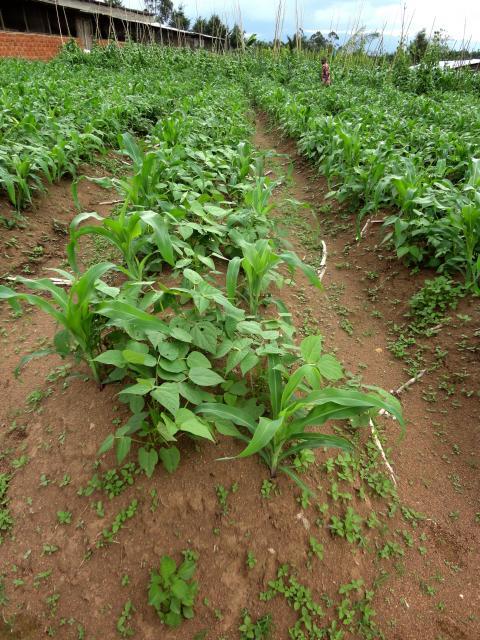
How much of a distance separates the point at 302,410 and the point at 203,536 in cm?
62

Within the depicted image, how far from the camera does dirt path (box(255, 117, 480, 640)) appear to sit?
4.93 feet

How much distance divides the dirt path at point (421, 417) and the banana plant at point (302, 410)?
1.91 ft

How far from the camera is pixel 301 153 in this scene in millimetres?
6230

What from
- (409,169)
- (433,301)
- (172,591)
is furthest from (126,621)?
(409,169)

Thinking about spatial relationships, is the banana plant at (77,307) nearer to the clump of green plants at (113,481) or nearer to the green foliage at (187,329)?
the green foliage at (187,329)

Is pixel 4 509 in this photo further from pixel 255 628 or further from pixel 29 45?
pixel 29 45

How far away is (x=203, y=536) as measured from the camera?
1461mm

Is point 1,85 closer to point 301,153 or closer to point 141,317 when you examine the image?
point 301,153

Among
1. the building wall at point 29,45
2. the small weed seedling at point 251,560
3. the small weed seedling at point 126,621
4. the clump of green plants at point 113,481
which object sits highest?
the building wall at point 29,45

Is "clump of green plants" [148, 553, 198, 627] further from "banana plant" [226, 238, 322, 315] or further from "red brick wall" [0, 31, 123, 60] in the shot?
"red brick wall" [0, 31, 123, 60]

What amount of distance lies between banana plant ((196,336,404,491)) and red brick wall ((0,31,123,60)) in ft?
59.2

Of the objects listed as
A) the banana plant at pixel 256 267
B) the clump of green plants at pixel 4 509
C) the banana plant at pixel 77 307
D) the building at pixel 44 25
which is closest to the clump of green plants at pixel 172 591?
the clump of green plants at pixel 4 509

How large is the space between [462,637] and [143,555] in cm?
120

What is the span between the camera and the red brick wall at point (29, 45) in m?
14.4
